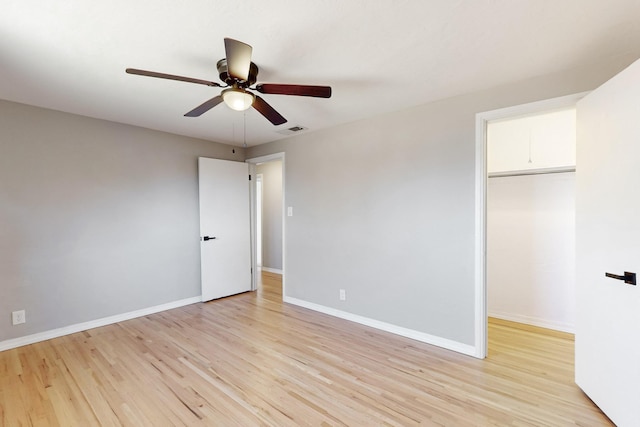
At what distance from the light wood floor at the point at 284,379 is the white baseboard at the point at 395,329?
0.29 feet

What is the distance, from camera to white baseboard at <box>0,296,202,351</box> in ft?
9.13

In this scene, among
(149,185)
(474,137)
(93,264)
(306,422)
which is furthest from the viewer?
(149,185)

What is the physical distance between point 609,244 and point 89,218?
459 centimetres

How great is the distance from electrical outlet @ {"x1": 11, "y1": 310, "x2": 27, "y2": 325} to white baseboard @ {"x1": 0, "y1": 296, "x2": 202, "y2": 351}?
16cm

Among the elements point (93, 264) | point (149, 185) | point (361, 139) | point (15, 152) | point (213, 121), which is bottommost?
point (93, 264)

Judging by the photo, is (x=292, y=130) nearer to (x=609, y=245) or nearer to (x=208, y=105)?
(x=208, y=105)

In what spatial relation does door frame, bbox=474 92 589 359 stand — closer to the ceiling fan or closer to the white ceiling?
the white ceiling

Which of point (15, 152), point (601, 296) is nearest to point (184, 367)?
point (15, 152)

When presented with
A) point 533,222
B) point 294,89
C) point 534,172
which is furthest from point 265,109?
point 533,222

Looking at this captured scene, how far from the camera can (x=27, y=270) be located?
285 centimetres

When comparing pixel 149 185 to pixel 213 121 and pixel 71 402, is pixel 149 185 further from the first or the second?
pixel 71 402

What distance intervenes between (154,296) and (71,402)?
5.96ft

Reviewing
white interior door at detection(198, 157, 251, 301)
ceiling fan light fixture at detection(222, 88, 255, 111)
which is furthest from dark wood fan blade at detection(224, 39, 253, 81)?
white interior door at detection(198, 157, 251, 301)

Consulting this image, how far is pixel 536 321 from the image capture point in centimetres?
314
